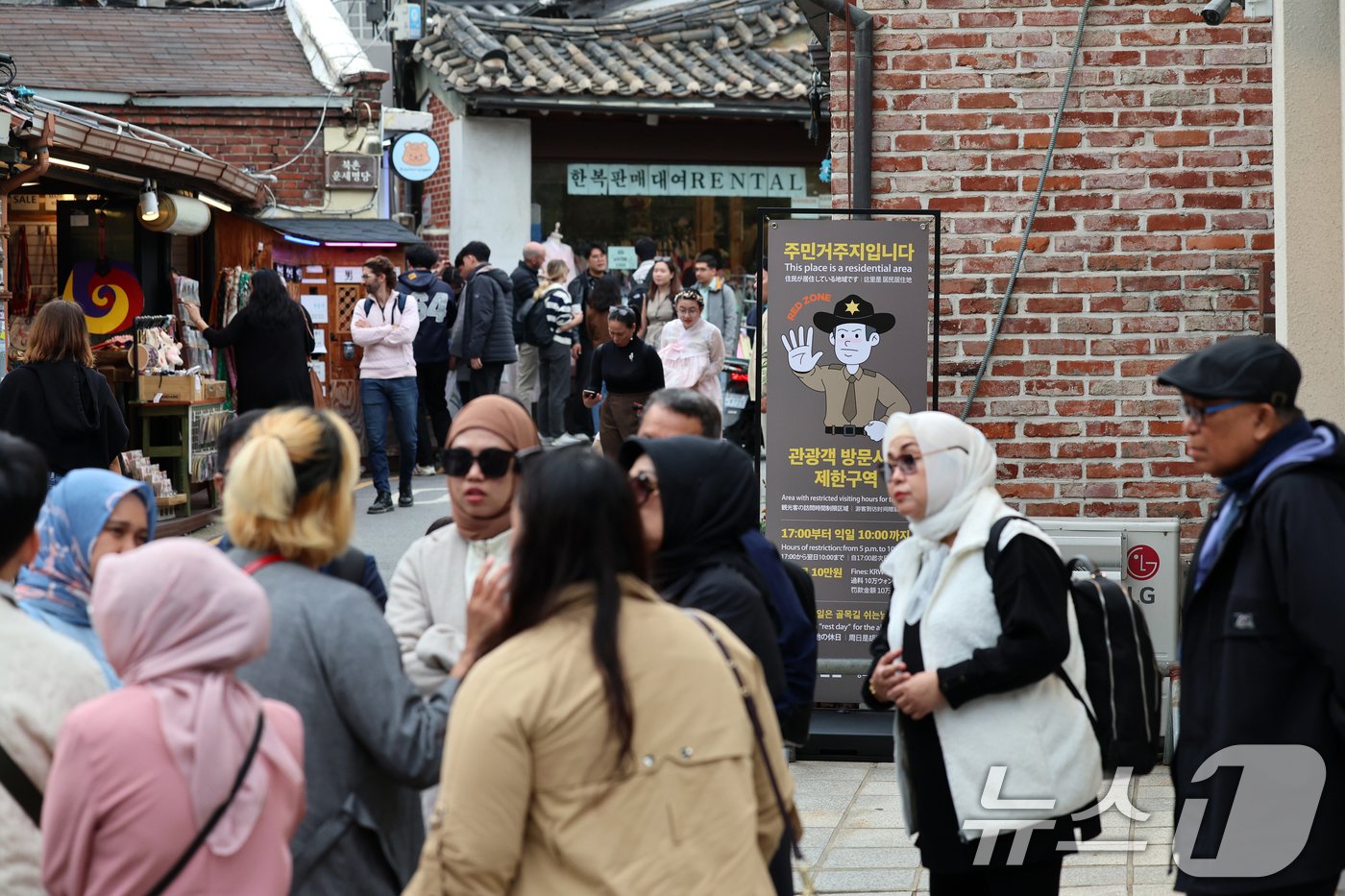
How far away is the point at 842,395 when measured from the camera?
22.6 ft

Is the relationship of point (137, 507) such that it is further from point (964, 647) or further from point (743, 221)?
point (743, 221)

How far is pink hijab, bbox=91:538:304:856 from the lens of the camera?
8.49 ft

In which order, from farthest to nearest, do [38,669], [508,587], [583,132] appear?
[583,132] < [38,669] < [508,587]

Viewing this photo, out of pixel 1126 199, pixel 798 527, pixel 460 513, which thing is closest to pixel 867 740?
pixel 798 527

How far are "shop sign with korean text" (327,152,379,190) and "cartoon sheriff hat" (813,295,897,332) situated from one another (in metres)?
11.2

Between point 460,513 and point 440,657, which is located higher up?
point 460,513

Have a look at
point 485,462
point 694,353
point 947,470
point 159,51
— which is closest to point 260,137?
point 159,51

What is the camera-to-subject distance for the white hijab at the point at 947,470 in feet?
13.4

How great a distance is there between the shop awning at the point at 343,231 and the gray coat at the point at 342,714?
1257 cm

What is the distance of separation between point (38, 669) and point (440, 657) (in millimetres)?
847

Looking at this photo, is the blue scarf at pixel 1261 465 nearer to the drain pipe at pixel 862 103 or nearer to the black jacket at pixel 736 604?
the black jacket at pixel 736 604

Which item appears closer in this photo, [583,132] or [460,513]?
[460,513]

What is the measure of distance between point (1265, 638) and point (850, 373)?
3.59m

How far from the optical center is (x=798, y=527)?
7008mm
